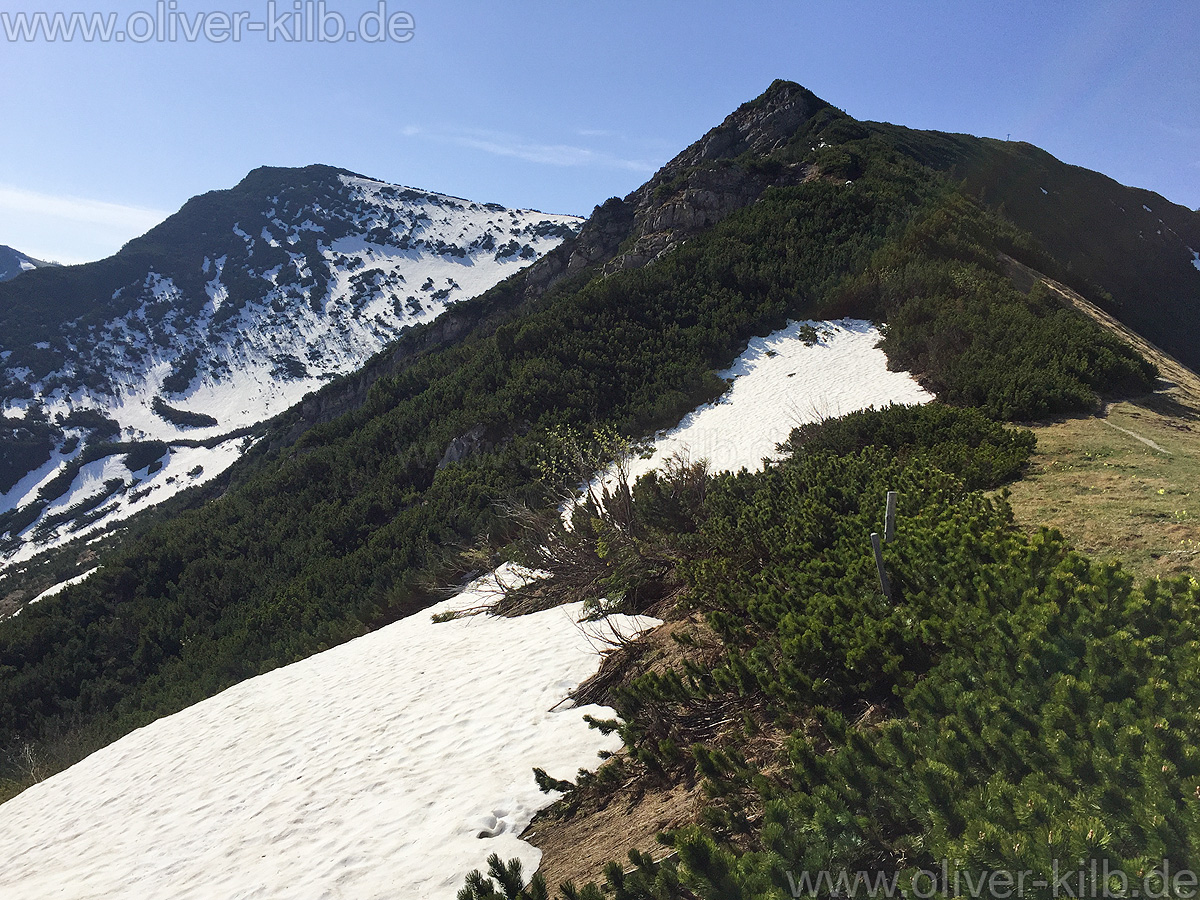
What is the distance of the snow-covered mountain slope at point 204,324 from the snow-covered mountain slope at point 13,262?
5977cm

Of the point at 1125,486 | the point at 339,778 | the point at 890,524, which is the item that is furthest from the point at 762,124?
the point at 339,778

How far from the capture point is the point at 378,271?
227 ft

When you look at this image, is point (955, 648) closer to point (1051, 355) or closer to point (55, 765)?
point (1051, 355)

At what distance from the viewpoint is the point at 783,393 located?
15273 millimetres

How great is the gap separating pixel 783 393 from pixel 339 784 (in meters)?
13.3

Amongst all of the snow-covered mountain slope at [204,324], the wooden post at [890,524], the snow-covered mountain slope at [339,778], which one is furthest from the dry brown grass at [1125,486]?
the snow-covered mountain slope at [204,324]

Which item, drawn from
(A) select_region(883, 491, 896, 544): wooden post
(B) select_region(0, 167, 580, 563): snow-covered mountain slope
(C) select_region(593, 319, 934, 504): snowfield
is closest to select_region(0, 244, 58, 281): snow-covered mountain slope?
(B) select_region(0, 167, 580, 563): snow-covered mountain slope

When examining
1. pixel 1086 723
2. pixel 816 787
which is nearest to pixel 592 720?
pixel 816 787

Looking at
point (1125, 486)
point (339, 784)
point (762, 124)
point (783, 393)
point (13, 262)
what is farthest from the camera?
point (13, 262)

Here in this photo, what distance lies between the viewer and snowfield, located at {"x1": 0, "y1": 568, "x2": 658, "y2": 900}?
3984 millimetres

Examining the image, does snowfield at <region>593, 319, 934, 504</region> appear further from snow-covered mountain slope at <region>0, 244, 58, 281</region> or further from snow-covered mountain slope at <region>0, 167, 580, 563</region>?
snow-covered mountain slope at <region>0, 244, 58, 281</region>

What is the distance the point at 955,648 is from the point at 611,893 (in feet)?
7.40

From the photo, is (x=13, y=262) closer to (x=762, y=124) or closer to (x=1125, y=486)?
(x=762, y=124)

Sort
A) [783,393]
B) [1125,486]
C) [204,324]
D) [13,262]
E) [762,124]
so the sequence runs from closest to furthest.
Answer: [1125,486], [783,393], [762,124], [204,324], [13,262]
